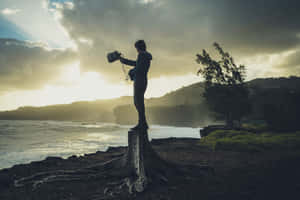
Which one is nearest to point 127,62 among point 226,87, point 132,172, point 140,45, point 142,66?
point 142,66

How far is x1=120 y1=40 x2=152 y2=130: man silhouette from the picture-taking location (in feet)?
17.2

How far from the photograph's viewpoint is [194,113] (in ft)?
465

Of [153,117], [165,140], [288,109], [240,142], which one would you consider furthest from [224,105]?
[153,117]

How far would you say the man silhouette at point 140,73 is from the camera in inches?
207

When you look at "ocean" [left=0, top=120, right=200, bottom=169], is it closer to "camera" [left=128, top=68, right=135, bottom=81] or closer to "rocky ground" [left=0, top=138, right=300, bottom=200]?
"rocky ground" [left=0, top=138, right=300, bottom=200]

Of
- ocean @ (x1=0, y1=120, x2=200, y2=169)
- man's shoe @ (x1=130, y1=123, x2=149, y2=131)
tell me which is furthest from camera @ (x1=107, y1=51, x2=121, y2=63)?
ocean @ (x1=0, y1=120, x2=200, y2=169)

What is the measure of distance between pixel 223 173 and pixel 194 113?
459ft

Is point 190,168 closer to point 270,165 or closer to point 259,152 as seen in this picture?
point 270,165

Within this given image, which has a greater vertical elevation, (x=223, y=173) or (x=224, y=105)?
(x=224, y=105)

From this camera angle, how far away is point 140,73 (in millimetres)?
5266

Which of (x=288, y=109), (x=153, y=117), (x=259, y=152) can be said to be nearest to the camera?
(x=259, y=152)

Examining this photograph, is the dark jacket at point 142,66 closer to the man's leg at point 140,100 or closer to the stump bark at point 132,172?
the man's leg at point 140,100

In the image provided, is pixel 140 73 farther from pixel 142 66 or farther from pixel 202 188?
pixel 202 188

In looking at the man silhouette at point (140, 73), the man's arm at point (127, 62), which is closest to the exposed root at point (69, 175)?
the man silhouette at point (140, 73)
